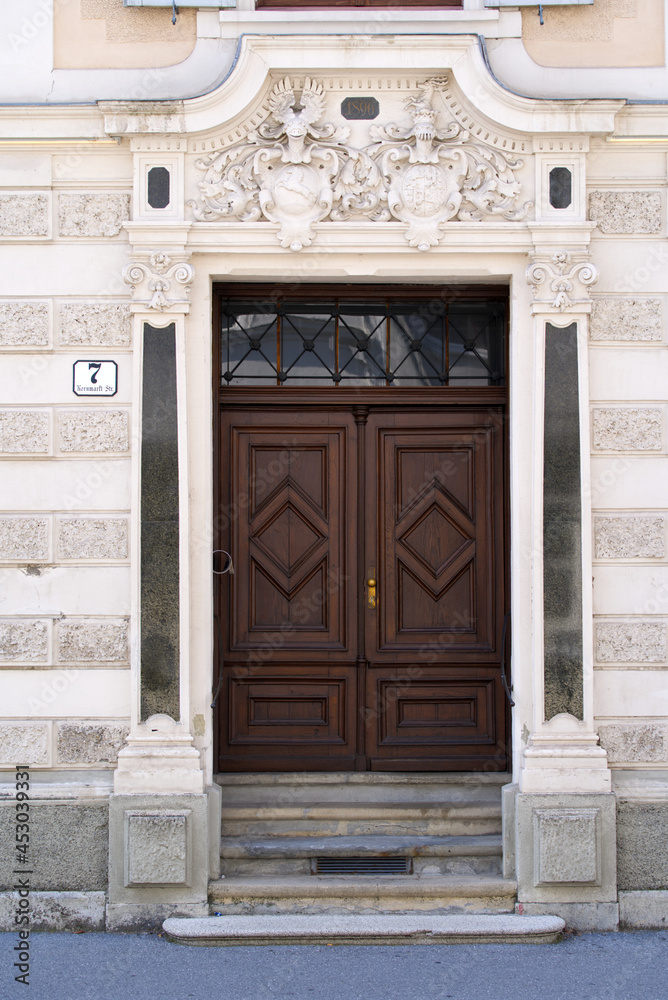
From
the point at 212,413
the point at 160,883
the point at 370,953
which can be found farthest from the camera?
the point at 212,413

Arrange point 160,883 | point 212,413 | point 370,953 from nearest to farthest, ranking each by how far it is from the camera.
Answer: point 370,953
point 160,883
point 212,413

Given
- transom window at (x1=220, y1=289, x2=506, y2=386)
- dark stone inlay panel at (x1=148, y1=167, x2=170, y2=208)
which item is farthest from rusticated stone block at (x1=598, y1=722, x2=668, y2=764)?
dark stone inlay panel at (x1=148, y1=167, x2=170, y2=208)

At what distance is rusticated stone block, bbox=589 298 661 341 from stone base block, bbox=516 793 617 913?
263 centimetres

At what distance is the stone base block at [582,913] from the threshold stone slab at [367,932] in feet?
0.53

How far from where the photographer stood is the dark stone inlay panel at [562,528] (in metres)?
5.28

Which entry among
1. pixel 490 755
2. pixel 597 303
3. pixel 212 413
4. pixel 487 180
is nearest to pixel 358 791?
pixel 490 755

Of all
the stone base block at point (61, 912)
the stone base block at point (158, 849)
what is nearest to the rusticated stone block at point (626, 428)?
the stone base block at point (158, 849)

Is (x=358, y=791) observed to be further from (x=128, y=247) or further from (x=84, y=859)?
(x=128, y=247)

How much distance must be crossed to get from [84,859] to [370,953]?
5.56 feet

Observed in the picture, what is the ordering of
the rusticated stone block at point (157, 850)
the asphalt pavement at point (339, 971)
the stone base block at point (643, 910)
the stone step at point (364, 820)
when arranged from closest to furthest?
the asphalt pavement at point (339, 971)
the rusticated stone block at point (157, 850)
the stone base block at point (643, 910)
the stone step at point (364, 820)

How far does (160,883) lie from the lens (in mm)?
5105

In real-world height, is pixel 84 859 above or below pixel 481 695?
below

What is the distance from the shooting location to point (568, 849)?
5113mm

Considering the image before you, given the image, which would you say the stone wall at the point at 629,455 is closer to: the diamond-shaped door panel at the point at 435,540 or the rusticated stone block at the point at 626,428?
the rusticated stone block at the point at 626,428
